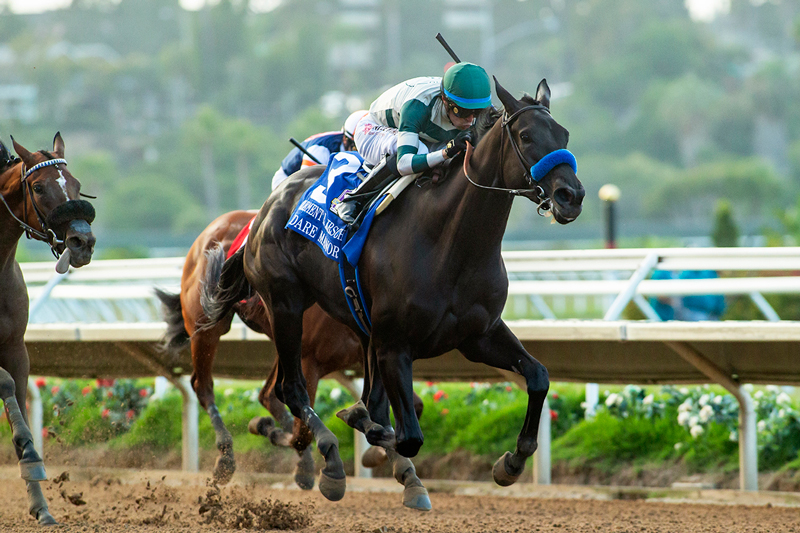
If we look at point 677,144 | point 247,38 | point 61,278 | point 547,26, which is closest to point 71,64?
point 247,38

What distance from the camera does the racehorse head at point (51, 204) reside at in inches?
175

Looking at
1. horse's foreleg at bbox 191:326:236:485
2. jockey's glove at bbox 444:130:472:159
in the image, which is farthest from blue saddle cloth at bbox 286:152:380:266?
horse's foreleg at bbox 191:326:236:485

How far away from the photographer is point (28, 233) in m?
4.57

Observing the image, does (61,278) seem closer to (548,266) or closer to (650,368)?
(548,266)

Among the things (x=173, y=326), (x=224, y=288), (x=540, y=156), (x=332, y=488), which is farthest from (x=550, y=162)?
(x=173, y=326)

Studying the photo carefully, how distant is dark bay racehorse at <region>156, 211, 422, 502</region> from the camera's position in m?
5.35

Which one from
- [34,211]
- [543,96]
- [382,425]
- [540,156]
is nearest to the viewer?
[540,156]

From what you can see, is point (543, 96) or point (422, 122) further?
point (422, 122)

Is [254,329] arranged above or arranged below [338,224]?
below

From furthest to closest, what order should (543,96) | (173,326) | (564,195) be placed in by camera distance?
(173,326) < (543,96) < (564,195)

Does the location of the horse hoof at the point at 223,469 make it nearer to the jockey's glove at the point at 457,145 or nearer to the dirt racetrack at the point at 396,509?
the dirt racetrack at the point at 396,509

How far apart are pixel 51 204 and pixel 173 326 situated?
1.75m

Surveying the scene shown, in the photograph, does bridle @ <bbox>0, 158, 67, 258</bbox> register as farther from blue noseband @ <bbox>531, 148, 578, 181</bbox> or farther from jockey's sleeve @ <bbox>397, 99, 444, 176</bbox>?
blue noseband @ <bbox>531, 148, 578, 181</bbox>

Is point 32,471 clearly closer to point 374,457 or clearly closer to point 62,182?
point 62,182
